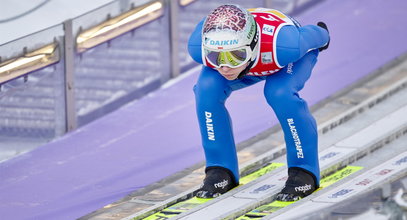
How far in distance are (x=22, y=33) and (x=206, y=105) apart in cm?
229

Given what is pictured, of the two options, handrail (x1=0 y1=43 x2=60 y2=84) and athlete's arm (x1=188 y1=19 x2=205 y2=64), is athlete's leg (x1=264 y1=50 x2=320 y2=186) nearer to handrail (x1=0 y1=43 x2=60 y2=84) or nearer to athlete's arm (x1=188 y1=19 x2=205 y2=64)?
athlete's arm (x1=188 y1=19 x2=205 y2=64)

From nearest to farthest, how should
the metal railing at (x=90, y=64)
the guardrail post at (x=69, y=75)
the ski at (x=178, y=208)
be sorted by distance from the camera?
1. the ski at (x=178, y=208)
2. the metal railing at (x=90, y=64)
3. the guardrail post at (x=69, y=75)

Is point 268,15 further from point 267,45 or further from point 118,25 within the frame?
point 118,25

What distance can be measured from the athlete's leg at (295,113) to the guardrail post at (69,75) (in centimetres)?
245

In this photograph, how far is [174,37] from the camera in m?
11.0

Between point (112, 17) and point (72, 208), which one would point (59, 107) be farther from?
point (72, 208)

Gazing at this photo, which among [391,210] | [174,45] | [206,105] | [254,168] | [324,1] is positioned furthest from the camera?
[324,1]

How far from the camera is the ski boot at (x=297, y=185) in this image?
784 centimetres

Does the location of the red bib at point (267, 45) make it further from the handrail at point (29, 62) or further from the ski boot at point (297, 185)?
the handrail at point (29, 62)

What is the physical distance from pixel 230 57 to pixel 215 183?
3.25 feet

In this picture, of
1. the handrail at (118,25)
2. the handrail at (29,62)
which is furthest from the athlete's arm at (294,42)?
the handrail at (118,25)

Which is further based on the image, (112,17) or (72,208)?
(112,17)

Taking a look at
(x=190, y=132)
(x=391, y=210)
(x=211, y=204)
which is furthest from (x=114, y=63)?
(x=391, y=210)

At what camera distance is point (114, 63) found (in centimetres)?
1067
